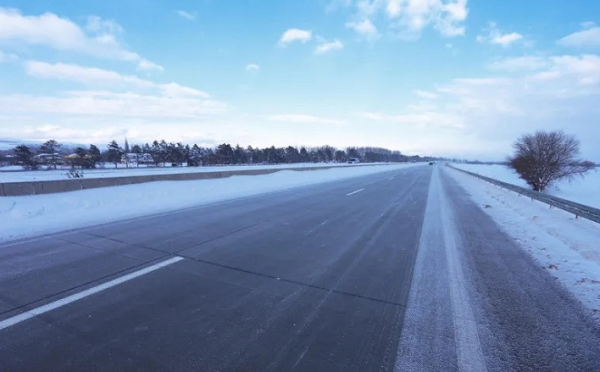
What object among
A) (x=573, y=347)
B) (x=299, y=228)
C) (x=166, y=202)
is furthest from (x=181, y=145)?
(x=573, y=347)

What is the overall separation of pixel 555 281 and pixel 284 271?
4.50 metres

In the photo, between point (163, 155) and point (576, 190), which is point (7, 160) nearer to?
point (163, 155)

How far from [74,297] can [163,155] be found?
90.4 metres

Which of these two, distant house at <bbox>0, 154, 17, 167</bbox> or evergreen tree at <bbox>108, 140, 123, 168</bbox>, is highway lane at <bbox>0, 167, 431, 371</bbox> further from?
distant house at <bbox>0, 154, 17, 167</bbox>

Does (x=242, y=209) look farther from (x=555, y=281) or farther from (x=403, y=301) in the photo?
(x=555, y=281)

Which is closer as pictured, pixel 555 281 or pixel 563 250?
pixel 555 281

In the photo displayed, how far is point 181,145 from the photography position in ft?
302

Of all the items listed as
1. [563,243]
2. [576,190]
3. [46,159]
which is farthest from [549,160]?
[46,159]

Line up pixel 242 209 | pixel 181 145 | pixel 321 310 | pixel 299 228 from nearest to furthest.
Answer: pixel 321 310, pixel 299 228, pixel 242 209, pixel 181 145

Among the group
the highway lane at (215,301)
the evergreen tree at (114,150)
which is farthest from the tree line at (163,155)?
the highway lane at (215,301)

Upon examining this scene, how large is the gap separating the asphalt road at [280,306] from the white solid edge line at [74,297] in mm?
26

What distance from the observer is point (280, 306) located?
366 cm

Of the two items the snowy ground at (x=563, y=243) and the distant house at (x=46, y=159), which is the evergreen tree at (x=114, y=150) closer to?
the distant house at (x=46, y=159)

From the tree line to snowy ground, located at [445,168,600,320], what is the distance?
256 ft
